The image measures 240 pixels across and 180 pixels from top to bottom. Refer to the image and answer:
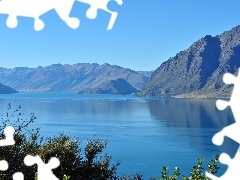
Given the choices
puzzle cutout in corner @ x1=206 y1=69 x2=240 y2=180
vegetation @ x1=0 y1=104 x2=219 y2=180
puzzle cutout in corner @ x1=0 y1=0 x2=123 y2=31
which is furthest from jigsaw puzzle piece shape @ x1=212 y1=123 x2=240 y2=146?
vegetation @ x1=0 y1=104 x2=219 y2=180

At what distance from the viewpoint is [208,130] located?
11988 cm

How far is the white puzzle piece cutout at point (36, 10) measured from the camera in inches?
164

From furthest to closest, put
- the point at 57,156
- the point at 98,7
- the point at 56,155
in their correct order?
Answer: the point at 57,156 → the point at 56,155 → the point at 98,7

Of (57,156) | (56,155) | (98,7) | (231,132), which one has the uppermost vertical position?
(57,156)

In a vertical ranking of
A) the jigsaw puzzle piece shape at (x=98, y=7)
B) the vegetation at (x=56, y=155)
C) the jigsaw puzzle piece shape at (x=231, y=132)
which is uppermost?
the vegetation at (x=56, y=155)

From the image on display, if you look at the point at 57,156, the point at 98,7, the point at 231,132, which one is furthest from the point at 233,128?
the point at 57,156

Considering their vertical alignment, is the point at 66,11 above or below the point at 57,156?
below

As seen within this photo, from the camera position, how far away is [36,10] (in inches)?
173

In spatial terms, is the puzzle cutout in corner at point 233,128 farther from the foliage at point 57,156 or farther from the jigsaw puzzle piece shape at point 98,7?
the foliage at point 57,156

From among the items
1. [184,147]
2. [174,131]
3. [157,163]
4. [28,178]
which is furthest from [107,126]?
[28,178]

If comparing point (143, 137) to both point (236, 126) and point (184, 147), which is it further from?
point (236, 126)

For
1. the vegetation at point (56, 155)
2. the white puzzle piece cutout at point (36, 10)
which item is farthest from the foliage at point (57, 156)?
the white puzzle piece cutout at point (36, 10)

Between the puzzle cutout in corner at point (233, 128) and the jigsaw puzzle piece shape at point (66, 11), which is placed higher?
the jigsaw puzzle piece shape at point (66, 11)

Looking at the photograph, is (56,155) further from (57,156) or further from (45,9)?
(45,9)
